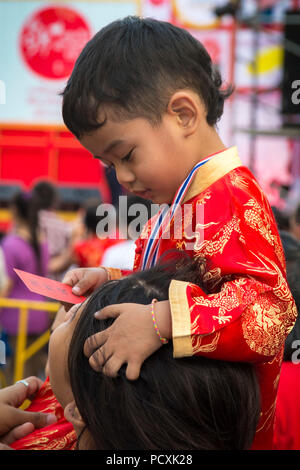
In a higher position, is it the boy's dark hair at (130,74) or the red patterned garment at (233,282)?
the boy's dark hair at (130,74)

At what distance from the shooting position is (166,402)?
3.19 feet

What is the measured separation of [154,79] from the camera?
1346 mm

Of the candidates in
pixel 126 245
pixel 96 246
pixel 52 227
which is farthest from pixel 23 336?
pixel 52 227

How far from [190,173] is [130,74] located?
0.26 m

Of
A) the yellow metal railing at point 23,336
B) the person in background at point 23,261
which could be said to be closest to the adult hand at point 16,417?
the yellow metal railing at point 23,336

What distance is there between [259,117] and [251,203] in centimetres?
762

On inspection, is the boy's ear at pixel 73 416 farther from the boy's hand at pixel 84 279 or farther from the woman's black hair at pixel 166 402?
the boy's hand at pixel 84 279

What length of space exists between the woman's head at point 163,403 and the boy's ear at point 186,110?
20.2 inches

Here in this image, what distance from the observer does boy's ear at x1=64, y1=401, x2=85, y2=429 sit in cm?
104

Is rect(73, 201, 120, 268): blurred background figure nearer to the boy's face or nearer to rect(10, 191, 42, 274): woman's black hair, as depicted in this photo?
rect(10, 191, 42, 274): woman's black hair

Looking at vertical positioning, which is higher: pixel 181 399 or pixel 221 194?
pixel 221 194

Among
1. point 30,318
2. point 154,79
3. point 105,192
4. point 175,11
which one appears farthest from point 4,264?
point 175,11

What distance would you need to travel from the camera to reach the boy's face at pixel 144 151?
1.33 m

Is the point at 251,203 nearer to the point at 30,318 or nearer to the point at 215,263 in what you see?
the point at 215,263
